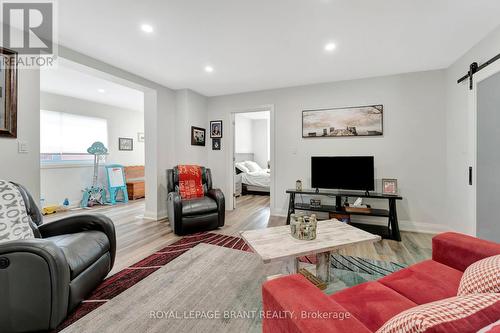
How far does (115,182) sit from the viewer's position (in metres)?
5.44

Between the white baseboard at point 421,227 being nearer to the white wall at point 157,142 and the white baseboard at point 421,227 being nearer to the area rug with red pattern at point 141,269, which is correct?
the area rug with red pattern at point 141,269

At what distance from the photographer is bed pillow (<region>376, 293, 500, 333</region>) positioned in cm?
52

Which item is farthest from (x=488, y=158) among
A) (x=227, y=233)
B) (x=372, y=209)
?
(x=227, y=233)

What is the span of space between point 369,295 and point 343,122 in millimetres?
3122

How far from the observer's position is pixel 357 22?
6.95ft

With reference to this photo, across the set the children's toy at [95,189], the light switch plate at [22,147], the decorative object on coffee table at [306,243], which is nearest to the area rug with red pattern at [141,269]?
the decorative object on coffee table at [306,243]

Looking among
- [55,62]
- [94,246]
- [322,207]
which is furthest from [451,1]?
[55,62]

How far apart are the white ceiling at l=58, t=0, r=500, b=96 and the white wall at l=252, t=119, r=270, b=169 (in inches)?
191

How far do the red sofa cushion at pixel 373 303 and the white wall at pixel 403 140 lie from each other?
9.27 ft

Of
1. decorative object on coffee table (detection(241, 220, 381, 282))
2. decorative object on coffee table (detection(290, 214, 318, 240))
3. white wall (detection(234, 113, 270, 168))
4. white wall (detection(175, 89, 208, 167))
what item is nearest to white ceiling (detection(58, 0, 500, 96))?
white wall (detection(175, 89, 208, 167))

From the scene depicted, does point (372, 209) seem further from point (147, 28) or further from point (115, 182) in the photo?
point (115, 182)

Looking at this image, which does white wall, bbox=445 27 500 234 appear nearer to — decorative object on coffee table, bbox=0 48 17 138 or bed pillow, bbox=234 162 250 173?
bed pillow, bbox=234 162 250 173

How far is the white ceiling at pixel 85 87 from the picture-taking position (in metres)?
3.70

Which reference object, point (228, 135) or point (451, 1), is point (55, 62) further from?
point (451, 1)
